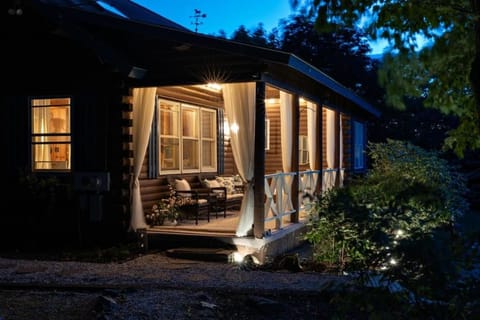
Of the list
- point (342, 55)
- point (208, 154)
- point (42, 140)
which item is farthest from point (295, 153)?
point (342, 55)

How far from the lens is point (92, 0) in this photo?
32.4 ft

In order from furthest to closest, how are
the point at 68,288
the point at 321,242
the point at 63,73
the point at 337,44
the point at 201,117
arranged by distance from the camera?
the point at 337,44 < the point at 201,117 < the point at 63,73 < the point at 321,242 < the point at 68,288

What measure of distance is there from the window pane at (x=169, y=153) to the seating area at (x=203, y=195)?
0.23 metres

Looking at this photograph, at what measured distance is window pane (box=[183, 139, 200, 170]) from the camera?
34.3 ft

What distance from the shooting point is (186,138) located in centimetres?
1045

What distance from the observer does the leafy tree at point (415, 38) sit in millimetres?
2955

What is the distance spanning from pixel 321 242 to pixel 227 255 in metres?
1.32

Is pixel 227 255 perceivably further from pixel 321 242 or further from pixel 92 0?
pixel 92 0

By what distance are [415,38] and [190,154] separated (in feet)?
25.6

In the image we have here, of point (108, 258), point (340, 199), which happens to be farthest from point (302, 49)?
point (340, 199)

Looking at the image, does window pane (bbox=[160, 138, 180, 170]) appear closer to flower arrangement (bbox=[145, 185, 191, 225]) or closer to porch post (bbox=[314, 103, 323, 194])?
flower arrangement (bbox=[145, 185, 191, 225])

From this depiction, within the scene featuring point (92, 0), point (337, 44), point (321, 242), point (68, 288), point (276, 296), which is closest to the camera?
point (276, 296)

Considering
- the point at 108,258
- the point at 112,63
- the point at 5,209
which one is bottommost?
the point at 108,258

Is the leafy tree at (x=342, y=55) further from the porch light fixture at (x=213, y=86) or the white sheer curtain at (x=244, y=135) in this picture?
the white sheer curtain at (x=244, y=135)
